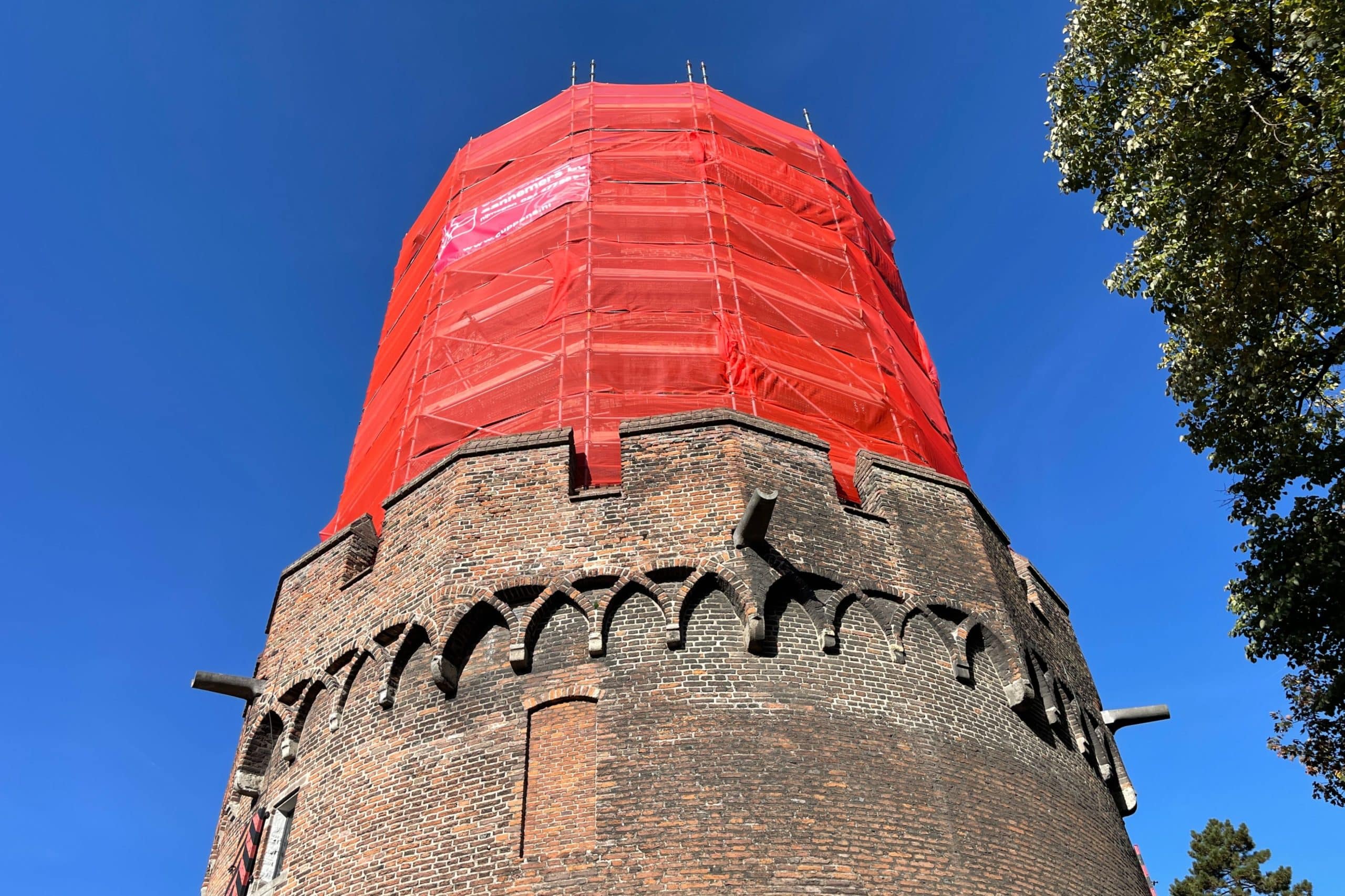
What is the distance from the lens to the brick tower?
27.6 feet

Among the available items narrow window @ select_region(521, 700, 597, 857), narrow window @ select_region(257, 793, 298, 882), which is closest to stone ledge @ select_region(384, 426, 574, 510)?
narrow window @ select_region(521, 700, 597, 857)

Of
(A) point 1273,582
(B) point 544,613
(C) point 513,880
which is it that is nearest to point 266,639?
(B) point 544,613

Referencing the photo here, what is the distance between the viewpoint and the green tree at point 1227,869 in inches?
1127

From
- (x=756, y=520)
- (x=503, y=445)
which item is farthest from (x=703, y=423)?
(x=503, y=445)

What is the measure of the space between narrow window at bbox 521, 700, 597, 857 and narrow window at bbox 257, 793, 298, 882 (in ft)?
9.41

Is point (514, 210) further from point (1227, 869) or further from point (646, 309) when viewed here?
point (1227, 869)

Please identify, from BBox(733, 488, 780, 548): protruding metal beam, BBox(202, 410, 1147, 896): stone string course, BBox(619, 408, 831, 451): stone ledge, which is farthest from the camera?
BBox(619, 408, 831, 451): stone ledge

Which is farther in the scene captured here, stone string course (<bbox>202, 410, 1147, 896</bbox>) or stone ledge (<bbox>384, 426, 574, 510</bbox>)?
stone ledge (<bbox>384, 426, 574, 510</bbox>)

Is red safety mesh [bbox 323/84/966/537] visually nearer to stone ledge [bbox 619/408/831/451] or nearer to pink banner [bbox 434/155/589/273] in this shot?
pink banner [bbox 434/155/589/273]

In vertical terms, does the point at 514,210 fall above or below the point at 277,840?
above

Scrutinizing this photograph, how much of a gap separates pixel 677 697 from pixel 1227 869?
28.4 meters

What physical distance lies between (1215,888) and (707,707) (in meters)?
28.3

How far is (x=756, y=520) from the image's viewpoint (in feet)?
31.1

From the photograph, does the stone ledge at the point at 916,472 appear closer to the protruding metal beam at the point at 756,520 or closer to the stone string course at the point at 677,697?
the stone string course at the point at 677,697
